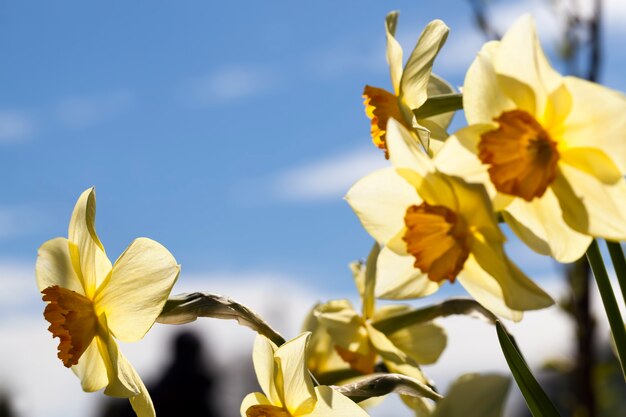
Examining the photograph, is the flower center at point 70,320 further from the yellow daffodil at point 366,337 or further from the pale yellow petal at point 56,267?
the yellow daffodil at point 366,337

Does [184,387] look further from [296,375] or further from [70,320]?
[296,375]

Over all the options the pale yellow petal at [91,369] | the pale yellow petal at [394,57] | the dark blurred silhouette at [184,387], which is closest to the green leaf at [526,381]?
the pale yellow petal at [394,57]

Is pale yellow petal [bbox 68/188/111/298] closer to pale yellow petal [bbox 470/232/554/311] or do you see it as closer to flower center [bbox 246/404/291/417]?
flower center [bbox 246/404/291/417]

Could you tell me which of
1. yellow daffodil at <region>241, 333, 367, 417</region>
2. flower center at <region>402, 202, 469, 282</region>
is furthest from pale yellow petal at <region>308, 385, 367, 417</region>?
flower center at <region>402, 202, 469, 282</region>

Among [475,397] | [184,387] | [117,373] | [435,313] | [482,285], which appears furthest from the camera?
[184,387]

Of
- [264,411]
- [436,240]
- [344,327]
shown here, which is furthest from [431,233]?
[344,327]

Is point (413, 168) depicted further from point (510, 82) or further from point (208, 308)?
point (208, 308)
